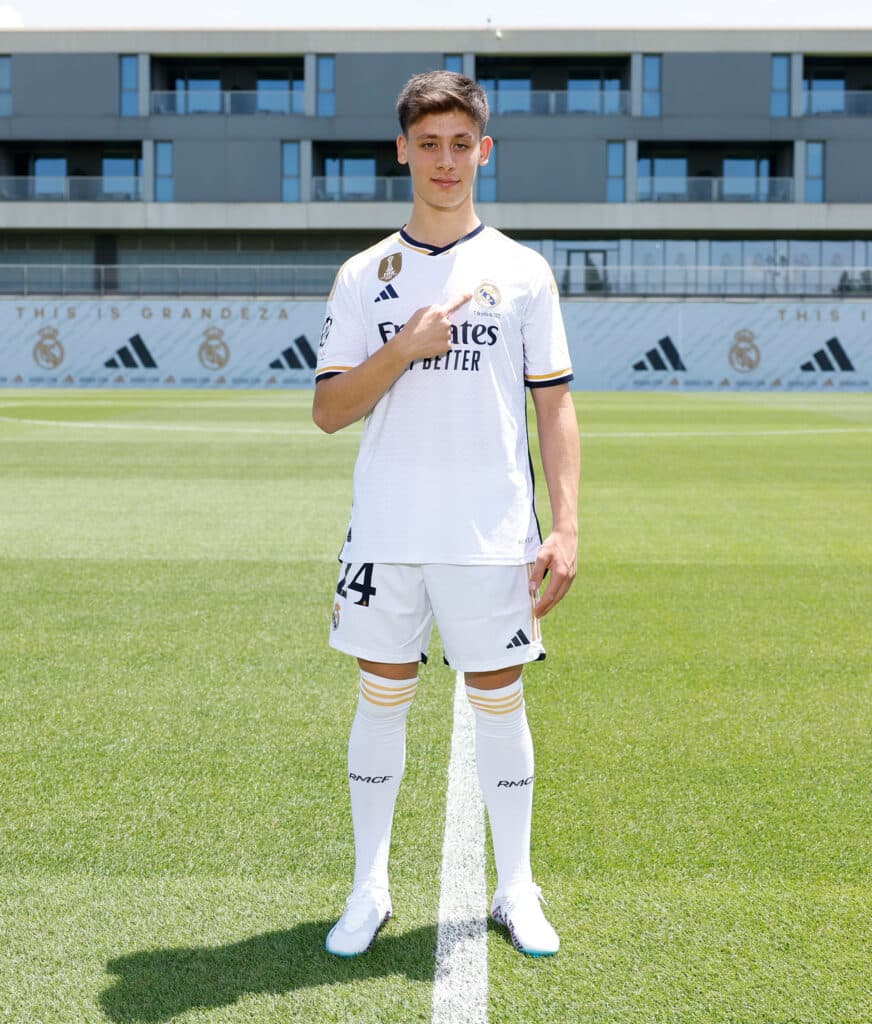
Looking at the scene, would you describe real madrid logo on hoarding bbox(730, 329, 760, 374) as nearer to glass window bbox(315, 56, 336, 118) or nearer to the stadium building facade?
the stadium building facade

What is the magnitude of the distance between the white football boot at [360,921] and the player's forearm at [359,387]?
1231 mm

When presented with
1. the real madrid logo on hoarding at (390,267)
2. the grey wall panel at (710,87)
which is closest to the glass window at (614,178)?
the grey wall panel at (710,87)

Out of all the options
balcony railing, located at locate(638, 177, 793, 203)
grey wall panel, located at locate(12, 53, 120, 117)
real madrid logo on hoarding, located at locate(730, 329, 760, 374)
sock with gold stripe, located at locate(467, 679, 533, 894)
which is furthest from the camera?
grey wall panel, located at locate(12, 53, 120, 117)

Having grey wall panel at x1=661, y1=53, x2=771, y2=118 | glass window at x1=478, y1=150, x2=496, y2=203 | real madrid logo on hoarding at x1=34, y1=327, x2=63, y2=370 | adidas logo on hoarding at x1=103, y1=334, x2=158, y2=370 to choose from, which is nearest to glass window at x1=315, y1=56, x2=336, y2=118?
glass window at x1=478, y1=150, x2=496, y2=203

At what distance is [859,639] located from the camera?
21.7 ft

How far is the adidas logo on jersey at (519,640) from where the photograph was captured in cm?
318

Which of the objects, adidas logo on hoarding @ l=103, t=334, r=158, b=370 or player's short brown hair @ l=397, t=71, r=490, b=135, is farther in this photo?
adidas logo on hoarding @ l=103, t=334, r=158, b=370

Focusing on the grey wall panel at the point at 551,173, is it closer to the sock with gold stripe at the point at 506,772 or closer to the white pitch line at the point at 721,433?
the white pitch line at the point at 721,433

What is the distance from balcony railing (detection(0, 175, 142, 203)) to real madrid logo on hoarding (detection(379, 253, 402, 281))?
53059 mm

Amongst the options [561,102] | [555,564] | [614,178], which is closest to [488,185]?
[561,102]

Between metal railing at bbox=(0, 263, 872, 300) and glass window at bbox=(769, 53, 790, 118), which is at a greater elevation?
glass window at bbox=(769, 53, 790, 118)

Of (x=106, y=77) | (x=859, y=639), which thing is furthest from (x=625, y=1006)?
(x=106, y=77)

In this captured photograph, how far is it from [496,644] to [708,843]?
3.95 ft

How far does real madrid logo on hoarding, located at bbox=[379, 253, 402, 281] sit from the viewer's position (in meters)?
3.12
